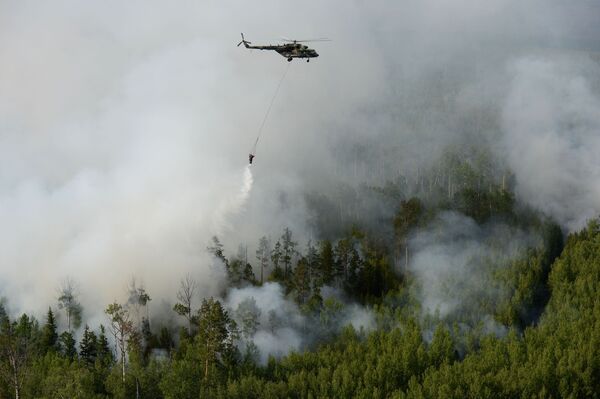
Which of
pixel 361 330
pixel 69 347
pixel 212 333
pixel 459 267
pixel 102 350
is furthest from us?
pixel 459 267

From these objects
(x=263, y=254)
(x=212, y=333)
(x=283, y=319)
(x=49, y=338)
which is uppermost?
(x=263, y=254)

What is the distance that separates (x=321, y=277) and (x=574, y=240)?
288ft

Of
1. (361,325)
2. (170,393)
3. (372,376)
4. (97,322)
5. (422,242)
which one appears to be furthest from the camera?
(422,242)

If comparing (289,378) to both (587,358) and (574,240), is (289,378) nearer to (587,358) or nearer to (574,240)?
(587,358)

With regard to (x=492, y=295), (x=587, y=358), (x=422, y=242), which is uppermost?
(x=422, y=242)

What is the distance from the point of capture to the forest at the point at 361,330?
113125 mm

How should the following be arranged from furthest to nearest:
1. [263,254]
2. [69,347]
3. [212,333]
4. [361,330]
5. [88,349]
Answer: [263,254] < [361,330] < [69,347] < [88,349] < [212,333]

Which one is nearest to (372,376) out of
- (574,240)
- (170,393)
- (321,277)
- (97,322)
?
(170,393)

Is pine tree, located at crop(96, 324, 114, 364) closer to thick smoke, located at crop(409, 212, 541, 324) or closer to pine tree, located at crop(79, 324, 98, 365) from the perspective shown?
pine tree, located at crop(79, 324, 98, 365)

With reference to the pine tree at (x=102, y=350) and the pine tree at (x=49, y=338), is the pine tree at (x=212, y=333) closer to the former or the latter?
the pine tree at (x=102, y=350)

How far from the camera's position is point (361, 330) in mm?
141250

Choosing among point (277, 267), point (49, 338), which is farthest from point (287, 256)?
point (49, 338)

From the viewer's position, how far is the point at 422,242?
633 ft

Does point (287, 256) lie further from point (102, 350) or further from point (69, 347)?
point (69, 347)
